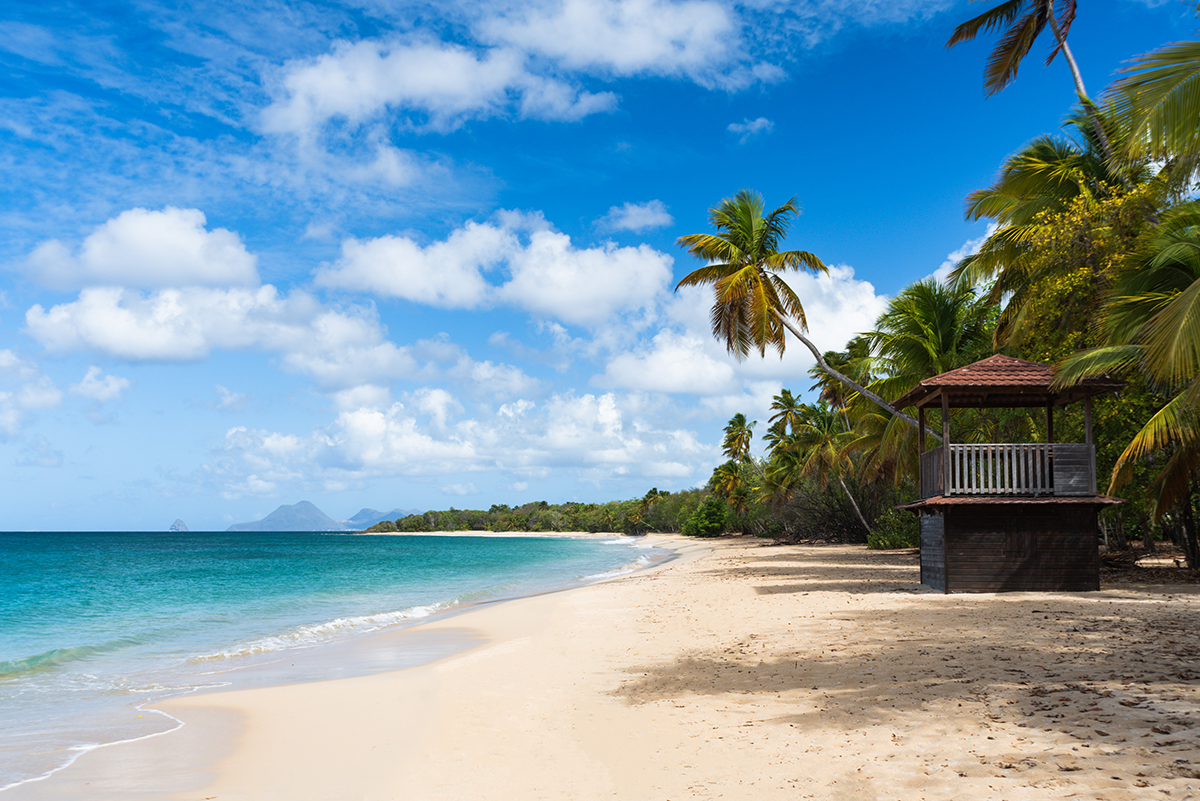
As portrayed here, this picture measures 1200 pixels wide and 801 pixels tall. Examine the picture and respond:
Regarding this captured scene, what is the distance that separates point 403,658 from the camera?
1180 cm

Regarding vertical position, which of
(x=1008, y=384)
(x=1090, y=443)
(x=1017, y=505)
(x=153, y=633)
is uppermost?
(x=1008, y=384)

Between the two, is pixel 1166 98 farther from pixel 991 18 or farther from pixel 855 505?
pixel 855 505

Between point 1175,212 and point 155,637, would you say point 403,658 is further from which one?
point 1175,212

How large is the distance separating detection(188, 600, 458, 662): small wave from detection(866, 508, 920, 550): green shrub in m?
19.8

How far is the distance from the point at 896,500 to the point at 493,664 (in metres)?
29.5

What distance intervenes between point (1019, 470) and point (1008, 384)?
1728mm

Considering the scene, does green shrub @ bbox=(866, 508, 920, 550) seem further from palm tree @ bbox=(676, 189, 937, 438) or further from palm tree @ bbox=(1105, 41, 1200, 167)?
palm tree @ bbox=(1105, 41, 1200, 167)

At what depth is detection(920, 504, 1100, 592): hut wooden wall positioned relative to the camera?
44.2ft

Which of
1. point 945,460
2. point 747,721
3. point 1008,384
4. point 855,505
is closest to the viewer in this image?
point 747,721

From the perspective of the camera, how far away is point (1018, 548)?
13680mm

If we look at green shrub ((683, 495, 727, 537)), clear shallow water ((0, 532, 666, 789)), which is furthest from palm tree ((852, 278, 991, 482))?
green shrub ((683, 495, 727, 537))

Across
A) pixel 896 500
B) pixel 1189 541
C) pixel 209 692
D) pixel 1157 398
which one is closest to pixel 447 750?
pixel 209 692

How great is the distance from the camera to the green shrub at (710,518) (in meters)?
71.0

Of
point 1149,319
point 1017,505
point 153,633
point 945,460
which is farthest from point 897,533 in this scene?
point 153,633
